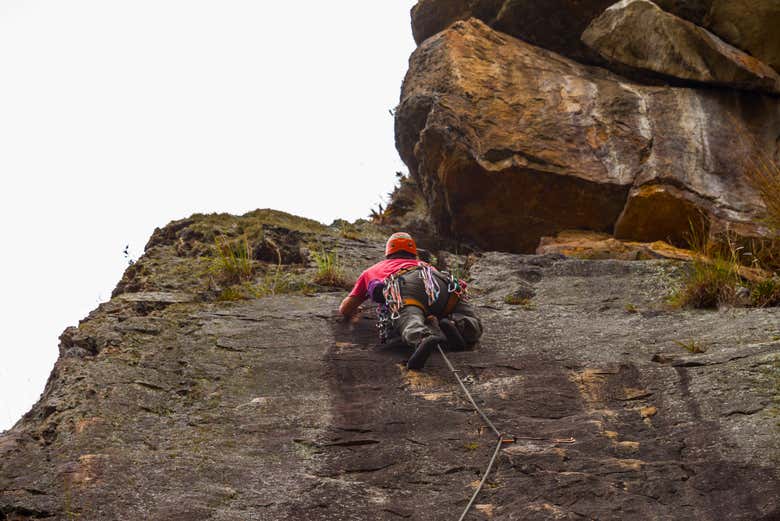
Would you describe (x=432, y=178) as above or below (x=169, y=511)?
above

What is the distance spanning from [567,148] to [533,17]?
9.55 feet

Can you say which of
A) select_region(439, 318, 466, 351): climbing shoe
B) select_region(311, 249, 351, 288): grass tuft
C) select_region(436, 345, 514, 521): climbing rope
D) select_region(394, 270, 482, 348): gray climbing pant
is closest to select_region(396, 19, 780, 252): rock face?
select_region(311, 249, 351, 288): grass tuft

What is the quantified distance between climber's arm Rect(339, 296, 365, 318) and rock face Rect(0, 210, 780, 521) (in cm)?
14

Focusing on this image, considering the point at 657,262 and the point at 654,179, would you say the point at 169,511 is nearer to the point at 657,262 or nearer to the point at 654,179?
the point at 657,262

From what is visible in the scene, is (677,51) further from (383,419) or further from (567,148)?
(383,419)

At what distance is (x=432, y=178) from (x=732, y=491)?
7864mm

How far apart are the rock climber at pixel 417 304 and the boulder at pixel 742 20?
22.9ft

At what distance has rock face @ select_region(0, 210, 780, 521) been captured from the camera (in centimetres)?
477

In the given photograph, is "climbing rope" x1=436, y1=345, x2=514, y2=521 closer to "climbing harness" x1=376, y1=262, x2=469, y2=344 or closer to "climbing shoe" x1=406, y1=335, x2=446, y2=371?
Result: "climbing shoe" x1=406, y1=335, x2=446, y2=371

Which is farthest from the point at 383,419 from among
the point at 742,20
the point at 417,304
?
the point at 742,20

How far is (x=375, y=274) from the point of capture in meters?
7.72

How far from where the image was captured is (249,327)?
7.56 m

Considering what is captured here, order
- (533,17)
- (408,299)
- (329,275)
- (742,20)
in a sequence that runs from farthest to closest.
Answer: (533,17)
(742,20)
(329,275)
(408,299)

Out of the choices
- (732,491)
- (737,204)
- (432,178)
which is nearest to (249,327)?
(732,491)
